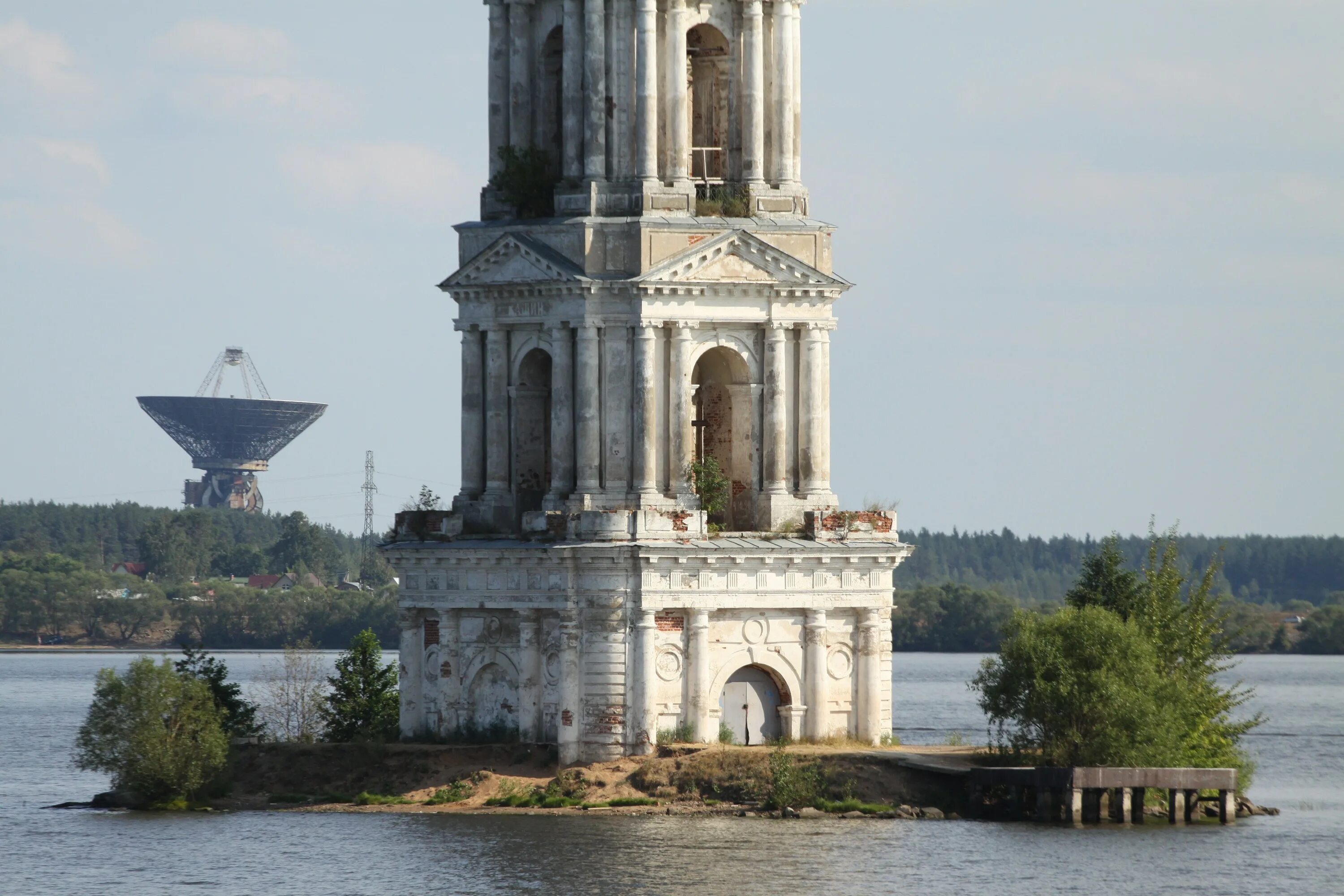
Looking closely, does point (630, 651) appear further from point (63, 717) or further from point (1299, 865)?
point (63, 717)

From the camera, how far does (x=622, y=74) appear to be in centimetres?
7081

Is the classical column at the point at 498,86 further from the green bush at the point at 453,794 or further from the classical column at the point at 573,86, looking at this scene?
the green bush at the point at 453,794

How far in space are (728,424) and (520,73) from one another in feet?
33.1

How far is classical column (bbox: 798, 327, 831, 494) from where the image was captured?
232 ft

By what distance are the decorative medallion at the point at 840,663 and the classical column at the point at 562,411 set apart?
24.1ft

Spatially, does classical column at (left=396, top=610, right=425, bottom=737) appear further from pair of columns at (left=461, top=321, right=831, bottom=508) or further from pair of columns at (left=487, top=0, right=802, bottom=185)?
pair of columns at (left=487, top=0, right=802, bottom=185)

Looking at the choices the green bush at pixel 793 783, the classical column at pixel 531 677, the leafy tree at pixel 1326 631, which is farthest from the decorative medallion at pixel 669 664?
the leafy tree at pixel 1326 631

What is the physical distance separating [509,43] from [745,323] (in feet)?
31.5

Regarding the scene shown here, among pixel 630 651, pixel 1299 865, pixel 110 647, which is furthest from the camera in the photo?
pixel 110 647

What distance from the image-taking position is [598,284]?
69.5m

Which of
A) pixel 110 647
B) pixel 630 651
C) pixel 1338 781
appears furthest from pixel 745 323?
pixel 110 647

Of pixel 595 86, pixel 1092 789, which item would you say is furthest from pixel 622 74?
pixel 1092 789

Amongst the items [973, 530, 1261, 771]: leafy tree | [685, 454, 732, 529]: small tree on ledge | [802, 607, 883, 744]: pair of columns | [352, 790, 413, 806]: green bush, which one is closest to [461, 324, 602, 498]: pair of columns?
[685, 454, 732, 529]: small tree on ledge

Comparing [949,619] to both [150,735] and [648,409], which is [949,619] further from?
[150,735]
